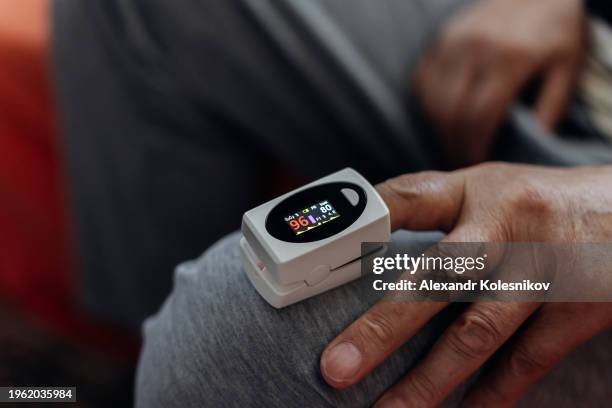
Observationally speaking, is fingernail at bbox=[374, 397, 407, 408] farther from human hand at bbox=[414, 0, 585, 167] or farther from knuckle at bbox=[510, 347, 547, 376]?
human hand at bbox=[414, 0, 585, 167]

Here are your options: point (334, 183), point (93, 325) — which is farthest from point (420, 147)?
point (93, 325)

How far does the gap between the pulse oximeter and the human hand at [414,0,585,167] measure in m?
0.34

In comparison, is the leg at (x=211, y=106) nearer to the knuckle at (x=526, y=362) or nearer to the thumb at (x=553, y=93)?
the thumb at (x=553, y=93)

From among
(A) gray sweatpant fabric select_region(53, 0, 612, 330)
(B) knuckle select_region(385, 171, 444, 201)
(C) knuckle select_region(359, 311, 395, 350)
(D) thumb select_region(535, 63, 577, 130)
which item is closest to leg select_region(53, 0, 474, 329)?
(A) gray sweatpant fabric select_region(53, 0, 612, 330)

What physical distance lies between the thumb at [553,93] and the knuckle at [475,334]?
0.41 m

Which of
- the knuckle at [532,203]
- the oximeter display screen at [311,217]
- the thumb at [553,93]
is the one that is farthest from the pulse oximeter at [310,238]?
the thumb at [553,93]

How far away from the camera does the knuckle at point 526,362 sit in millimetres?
555

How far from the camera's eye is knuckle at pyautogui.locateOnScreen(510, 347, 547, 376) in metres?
0.56

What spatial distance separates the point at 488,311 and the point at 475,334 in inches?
0.8

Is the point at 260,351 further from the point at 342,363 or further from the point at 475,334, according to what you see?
the point at 475,334

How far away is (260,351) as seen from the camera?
53cm

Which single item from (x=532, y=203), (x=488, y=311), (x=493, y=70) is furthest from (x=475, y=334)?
(x=493, y=70)

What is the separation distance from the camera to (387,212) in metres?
0.52

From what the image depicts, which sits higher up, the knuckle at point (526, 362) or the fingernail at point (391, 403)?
the fingernail at point (391, 403)
